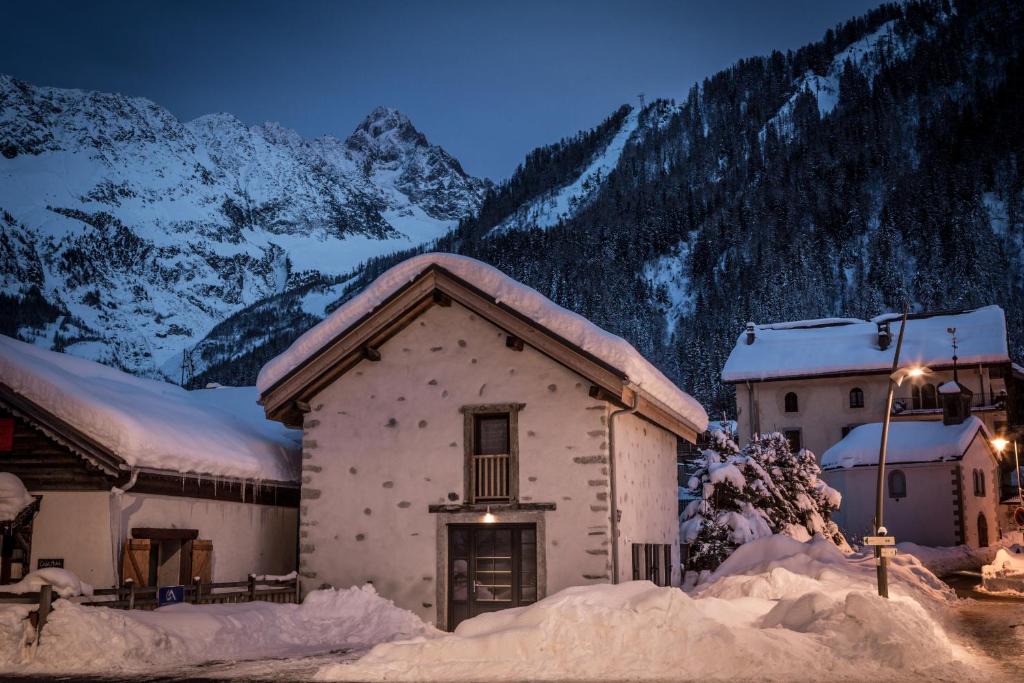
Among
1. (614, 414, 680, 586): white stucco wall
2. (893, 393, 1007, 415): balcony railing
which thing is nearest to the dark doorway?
(614, 414, 680, 586): white stucco wall

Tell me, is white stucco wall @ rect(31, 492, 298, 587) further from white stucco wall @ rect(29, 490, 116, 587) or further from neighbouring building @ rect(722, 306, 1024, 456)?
neighbouring building @ rect(722, 306, 1024, 456)

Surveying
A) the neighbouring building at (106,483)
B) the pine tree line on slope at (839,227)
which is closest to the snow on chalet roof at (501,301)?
the neighbouring building at (106,483)

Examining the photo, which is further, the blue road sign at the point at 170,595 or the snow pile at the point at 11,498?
the snow pile at the point at 11,498

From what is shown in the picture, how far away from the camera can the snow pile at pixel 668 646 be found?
13.0 m

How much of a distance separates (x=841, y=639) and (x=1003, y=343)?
53396 millimetres

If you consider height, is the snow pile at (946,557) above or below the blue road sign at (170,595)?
below

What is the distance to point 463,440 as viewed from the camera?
2095 cm

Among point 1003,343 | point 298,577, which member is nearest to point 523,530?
point 298,577

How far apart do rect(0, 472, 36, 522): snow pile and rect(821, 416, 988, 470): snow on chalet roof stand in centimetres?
3912

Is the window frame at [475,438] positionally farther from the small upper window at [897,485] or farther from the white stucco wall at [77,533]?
the small upper window at [897,485]

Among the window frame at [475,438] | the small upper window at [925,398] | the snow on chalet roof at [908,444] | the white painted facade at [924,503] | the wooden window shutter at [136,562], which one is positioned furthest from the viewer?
the small upper window at [925,398]

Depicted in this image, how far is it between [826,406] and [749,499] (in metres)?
33.5

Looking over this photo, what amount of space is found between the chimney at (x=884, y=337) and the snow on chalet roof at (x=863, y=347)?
0.27 meters

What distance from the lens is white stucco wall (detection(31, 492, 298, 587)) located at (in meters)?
19.2
